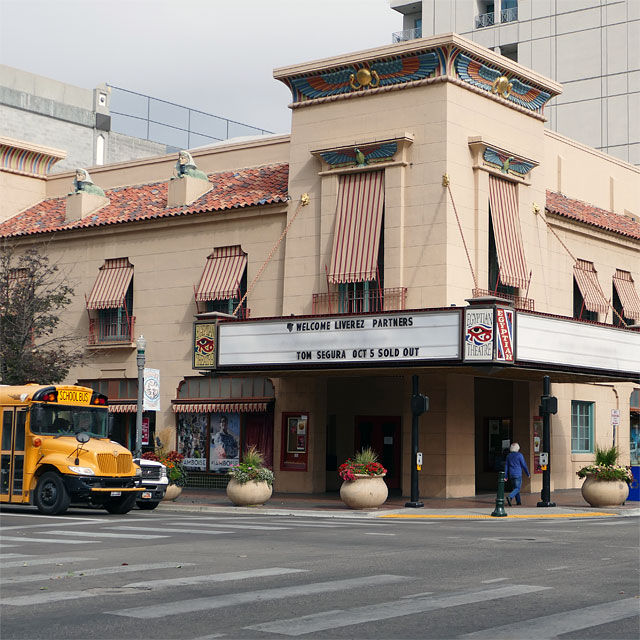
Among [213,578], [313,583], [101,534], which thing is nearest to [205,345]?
[101,534]

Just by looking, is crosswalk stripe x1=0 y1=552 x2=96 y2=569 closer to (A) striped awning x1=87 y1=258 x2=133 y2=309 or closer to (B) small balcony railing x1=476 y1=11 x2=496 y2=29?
(A) striped awning x1=87 y1=258 x2=133 y2=309

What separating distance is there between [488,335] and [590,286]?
12.1m

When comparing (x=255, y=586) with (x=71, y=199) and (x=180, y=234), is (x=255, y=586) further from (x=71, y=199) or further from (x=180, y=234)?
(x=71, y=199)

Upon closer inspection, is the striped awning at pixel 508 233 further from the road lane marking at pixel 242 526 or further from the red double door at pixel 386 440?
the road lane marking at pixel 242 526

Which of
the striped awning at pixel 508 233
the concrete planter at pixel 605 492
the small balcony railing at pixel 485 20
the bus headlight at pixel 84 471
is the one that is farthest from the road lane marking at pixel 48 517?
the small balcony railing at pixel 485 20

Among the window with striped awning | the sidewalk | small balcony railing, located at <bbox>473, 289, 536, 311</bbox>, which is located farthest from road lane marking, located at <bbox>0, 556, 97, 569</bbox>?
the window with striped awning

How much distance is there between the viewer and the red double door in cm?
3509

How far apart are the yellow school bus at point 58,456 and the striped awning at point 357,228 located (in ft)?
31.5

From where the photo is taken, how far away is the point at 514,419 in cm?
3569

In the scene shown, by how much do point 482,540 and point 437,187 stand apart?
14989mm

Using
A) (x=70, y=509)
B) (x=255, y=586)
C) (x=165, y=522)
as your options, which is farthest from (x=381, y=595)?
(x=70, y=509)

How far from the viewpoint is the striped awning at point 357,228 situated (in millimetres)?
31953

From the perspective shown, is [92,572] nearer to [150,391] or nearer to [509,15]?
[150,391]

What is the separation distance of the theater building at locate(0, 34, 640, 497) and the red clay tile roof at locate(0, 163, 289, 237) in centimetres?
13
